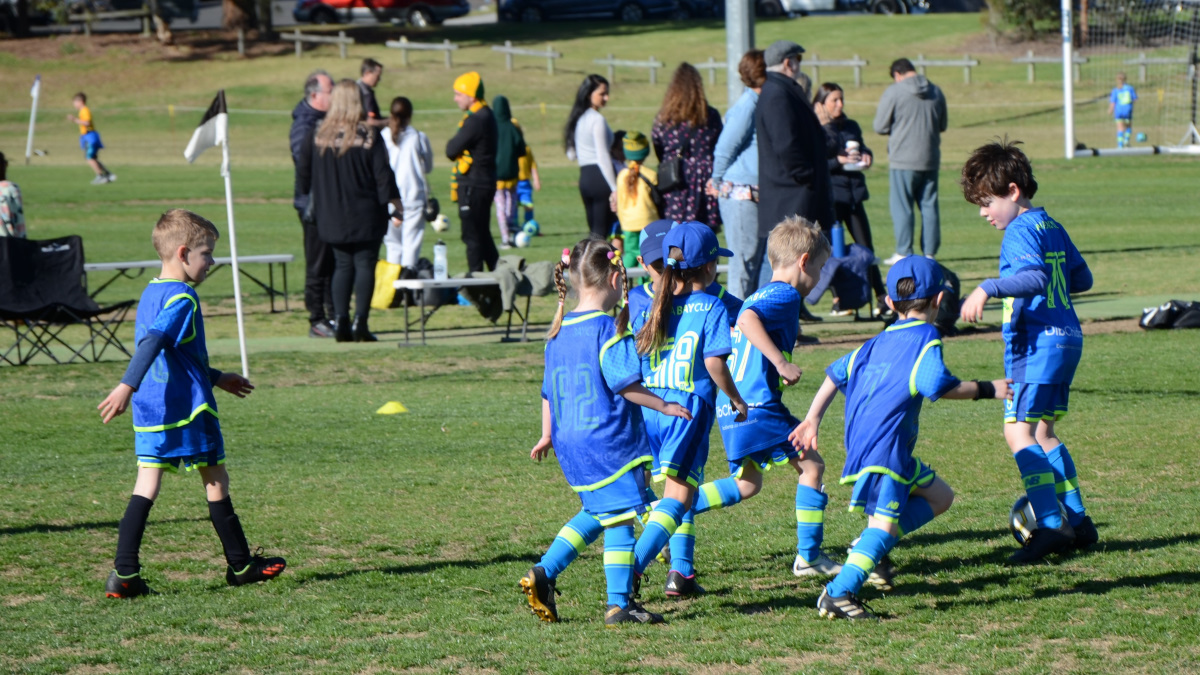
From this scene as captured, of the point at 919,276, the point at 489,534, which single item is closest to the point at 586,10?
the point at 489,534

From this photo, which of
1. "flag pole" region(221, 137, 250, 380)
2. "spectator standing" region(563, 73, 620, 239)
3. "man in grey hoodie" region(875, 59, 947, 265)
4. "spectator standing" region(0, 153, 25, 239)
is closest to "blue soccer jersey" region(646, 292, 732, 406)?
"flag pole" region(221, 137, 250, 380)

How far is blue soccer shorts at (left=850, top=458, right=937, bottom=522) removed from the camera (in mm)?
4988

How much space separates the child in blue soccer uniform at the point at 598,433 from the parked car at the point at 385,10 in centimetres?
5404

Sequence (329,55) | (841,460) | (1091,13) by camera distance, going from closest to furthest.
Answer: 1. (841,460)
2. (1091,13)
3. (329,55)

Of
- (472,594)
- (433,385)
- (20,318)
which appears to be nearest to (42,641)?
(472,594)

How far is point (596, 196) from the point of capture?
555 inches

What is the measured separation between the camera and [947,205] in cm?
2370

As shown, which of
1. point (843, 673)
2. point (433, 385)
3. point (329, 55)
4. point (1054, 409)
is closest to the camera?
point (843, 673)

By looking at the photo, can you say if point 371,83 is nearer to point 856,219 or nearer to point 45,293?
point 45,293

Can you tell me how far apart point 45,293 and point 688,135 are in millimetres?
5955

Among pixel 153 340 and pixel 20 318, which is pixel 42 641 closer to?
pixel 153 340

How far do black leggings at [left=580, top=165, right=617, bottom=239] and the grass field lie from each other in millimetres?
1539

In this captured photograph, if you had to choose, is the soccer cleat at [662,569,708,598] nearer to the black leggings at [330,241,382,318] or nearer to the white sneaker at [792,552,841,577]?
the white sneaker at [792,552,841,577]

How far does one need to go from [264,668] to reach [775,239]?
2594 mm
